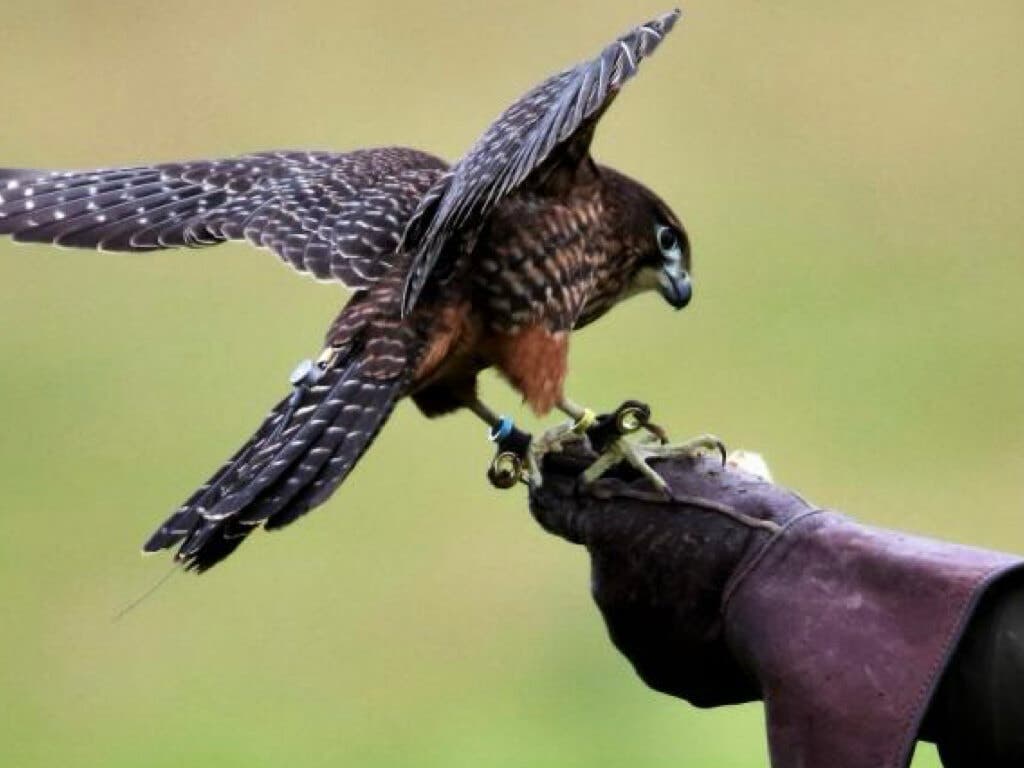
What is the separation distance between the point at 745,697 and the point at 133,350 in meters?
8.84

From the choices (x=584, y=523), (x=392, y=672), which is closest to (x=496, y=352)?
(x=584, y=523)

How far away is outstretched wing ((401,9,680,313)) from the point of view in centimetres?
503

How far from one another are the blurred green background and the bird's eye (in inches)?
115

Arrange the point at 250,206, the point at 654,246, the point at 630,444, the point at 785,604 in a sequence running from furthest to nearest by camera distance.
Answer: the point at 654,246, the point at 250,206, the point at 630,444, the point at 785,604

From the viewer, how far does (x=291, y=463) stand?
4.78 m

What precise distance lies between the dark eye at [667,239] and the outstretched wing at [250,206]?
45 centimetres

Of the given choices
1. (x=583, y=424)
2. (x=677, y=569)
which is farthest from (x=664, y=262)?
(x=677, y=569)

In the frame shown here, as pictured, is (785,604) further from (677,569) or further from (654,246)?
(654,246)

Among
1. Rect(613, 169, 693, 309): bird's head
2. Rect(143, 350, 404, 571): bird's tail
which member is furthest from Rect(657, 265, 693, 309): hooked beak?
Rect(143, 350, 404, 571): bird's tail

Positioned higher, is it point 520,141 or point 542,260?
point 520,141

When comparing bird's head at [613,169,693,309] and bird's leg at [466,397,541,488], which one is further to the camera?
bird's head at [613,169,693,309]

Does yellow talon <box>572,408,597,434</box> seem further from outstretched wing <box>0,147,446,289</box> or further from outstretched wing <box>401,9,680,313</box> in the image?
outstretched wing <box>0,147,446,289</box>

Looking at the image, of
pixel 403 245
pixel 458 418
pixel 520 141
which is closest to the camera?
pixel 520 141

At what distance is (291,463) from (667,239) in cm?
145
